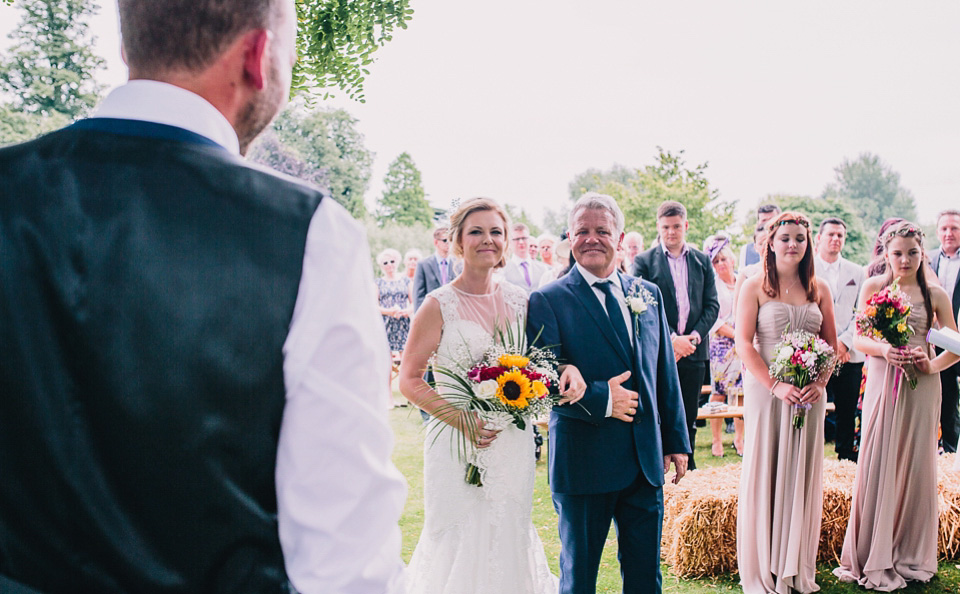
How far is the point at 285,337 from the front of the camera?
1104mm

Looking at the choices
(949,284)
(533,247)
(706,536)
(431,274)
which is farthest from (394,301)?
(706,536)

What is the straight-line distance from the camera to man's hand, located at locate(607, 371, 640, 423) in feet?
11.9

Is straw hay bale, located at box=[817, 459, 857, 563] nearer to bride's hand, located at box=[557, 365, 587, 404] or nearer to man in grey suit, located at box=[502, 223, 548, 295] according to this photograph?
bride's hand, located at box=[557, 365, 587, 404]

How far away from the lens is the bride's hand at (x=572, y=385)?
11.4ft

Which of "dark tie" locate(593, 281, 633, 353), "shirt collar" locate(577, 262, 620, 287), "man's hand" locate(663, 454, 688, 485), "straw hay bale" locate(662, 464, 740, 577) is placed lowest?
"straw hay bale" locate(662, 464, 740, 577)

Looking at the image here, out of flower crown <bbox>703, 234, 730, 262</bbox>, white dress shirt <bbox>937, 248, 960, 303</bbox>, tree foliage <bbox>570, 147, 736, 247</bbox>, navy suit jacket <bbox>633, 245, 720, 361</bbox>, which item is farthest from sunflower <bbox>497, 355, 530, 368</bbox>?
tree foliage <bbox>570, 147, 736, 247</bbox>

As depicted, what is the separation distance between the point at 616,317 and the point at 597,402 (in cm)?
50

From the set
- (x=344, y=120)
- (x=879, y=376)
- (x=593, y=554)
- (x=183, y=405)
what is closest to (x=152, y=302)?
(x=183, y=405)

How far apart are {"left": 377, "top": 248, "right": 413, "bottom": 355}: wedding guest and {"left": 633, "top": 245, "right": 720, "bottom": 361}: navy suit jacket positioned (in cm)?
577

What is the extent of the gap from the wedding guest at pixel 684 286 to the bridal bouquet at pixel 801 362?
7.76 ft

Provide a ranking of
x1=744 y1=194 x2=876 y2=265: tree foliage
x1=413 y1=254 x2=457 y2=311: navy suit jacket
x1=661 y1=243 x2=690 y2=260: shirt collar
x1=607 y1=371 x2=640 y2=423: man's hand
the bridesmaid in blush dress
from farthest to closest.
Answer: x1=744 y1=194 x2=876 y2=265: tree foliage < x1=413 y1=254 x2=457 y2=311: navy suit jacket < x1=661 y1=243 x2=690 y2=260: shirt collar < the bridesmaid in blush dress < x1=607 y1=371 x2=640 y2=423: man's hand

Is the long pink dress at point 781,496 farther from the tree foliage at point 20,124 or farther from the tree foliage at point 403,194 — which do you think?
the tree foliage at point 403,194

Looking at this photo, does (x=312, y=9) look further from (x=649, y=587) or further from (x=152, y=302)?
(x=649, y=587)

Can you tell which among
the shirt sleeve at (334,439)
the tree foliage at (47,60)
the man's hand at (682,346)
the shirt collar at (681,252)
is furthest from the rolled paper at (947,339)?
the tree foliage at (47,60)
